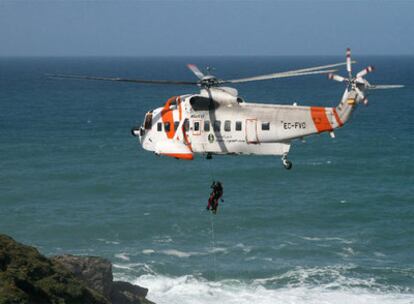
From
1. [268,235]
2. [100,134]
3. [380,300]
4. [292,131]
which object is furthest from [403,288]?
[100,134]

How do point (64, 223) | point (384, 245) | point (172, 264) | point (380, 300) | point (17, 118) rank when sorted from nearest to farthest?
point (380, 300) < point (172, 264) < point (384, 245) < point (64, 223) < point (17, 118)

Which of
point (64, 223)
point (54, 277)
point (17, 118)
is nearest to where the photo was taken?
point (54, 277)

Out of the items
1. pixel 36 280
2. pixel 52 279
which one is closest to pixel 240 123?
pixel 52 279

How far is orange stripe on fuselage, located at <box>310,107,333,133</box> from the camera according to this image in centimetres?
3834

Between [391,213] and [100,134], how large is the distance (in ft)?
228

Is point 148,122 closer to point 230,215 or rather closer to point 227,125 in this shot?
point 227,125

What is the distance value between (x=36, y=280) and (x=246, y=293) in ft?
81.3

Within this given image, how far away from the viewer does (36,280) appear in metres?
46.0

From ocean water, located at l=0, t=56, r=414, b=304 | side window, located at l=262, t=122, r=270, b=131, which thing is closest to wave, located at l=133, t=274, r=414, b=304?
ocean water, located at l=0, t=56, r=414, b=304

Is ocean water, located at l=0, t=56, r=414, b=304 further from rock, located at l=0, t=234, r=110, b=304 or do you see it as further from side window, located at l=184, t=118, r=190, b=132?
side window, located at l=184, t=118, r=190, b=132

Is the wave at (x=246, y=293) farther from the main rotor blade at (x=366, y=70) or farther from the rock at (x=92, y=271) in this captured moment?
the main rotor blade at (x=366, y=70)

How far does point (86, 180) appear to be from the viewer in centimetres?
10844

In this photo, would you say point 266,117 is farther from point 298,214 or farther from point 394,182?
point 394,182

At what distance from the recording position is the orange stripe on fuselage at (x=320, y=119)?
38.3 meters
